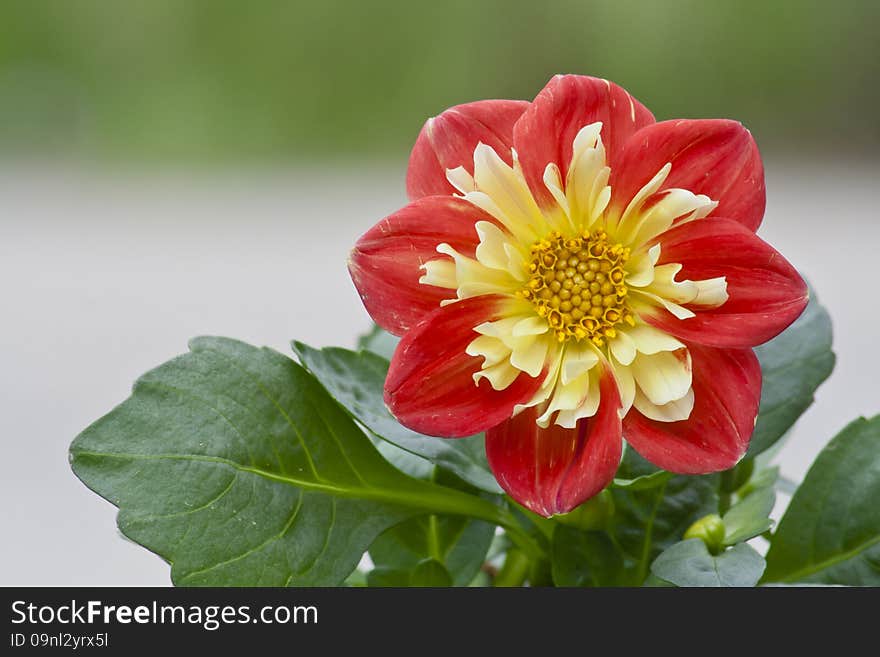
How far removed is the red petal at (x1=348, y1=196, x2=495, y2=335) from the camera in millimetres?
413

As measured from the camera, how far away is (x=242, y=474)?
439mm

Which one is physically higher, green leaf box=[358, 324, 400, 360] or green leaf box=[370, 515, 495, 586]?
green leaf box=[358, 324, 400, 360]

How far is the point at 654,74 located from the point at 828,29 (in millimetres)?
413

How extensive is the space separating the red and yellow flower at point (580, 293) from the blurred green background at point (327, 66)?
184cm

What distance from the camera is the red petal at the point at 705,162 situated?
0.40m

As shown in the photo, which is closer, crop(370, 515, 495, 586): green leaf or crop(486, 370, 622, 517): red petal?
crop(486, 370, 622, 517): red petal

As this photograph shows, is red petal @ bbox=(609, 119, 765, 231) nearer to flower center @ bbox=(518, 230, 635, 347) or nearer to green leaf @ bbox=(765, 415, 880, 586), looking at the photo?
flower center @ bbox=(518, 230, 635, 347)

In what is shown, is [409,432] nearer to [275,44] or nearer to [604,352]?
[604,352]

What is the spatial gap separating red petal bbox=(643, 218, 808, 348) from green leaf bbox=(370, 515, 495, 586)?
183 millimetres

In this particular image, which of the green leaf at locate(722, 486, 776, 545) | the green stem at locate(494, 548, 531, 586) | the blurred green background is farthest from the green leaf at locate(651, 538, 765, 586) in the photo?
the blurred green background

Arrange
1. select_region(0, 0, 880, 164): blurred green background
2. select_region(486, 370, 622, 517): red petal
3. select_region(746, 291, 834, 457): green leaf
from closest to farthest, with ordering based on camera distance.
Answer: select_region(486, 370, 622, 517): red petal, select_region(746, 291, 834, 457): green leaf, select_region(0, 0, 880, 164): blurred green background

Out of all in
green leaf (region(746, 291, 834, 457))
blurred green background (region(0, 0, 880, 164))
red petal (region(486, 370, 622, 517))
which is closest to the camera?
red petal (region(486, 370, 622, 517))

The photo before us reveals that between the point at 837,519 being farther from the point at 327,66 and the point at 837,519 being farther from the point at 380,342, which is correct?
the point at 327,66
